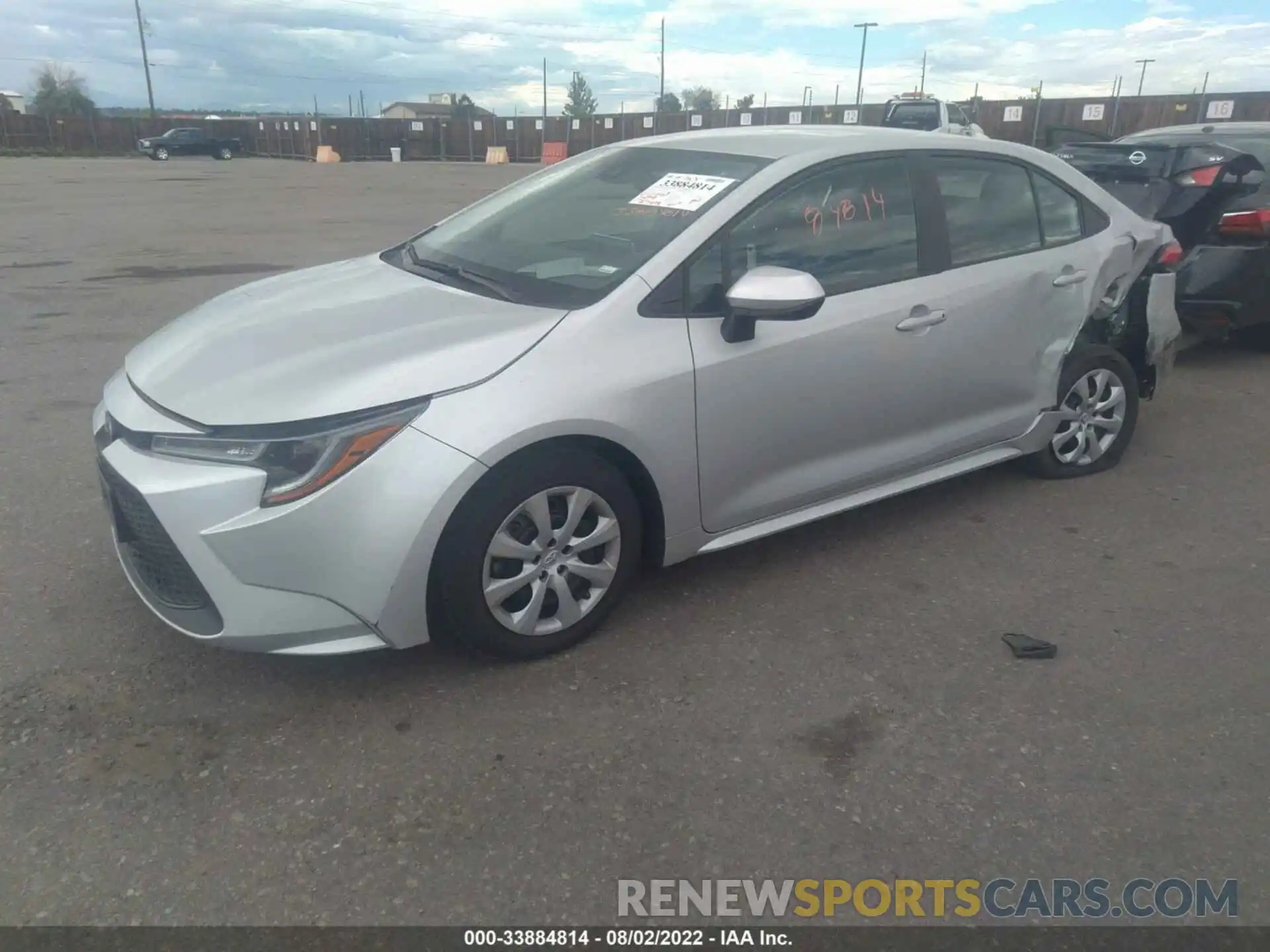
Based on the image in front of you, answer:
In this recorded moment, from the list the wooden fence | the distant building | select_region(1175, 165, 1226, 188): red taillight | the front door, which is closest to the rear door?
the front door

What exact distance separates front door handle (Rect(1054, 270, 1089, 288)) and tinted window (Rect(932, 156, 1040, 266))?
18cm

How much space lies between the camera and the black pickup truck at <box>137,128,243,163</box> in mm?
43531

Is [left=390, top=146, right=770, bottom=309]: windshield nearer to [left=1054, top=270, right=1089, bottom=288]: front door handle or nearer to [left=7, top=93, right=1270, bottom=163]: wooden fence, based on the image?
[left=1054, top=270, right=1089, bottom=288]: front door handle

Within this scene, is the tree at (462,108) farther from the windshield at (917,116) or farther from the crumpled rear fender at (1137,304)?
the crumpled rear fender at (1137,304)

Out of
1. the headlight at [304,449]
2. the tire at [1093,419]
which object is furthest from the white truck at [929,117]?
the headlight at [304,449]

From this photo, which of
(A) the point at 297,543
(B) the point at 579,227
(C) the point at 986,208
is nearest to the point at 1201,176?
(C) the point at 986,208

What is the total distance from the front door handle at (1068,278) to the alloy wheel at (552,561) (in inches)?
94.3

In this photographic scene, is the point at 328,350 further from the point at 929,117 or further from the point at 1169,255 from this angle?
the point at 929,117

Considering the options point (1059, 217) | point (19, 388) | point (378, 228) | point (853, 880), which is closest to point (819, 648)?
point (853, 880)

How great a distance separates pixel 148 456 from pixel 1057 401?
3647 mm

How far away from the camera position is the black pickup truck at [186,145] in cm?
4353

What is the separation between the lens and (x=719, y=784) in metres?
2.59

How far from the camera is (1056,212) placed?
14.3 feet
